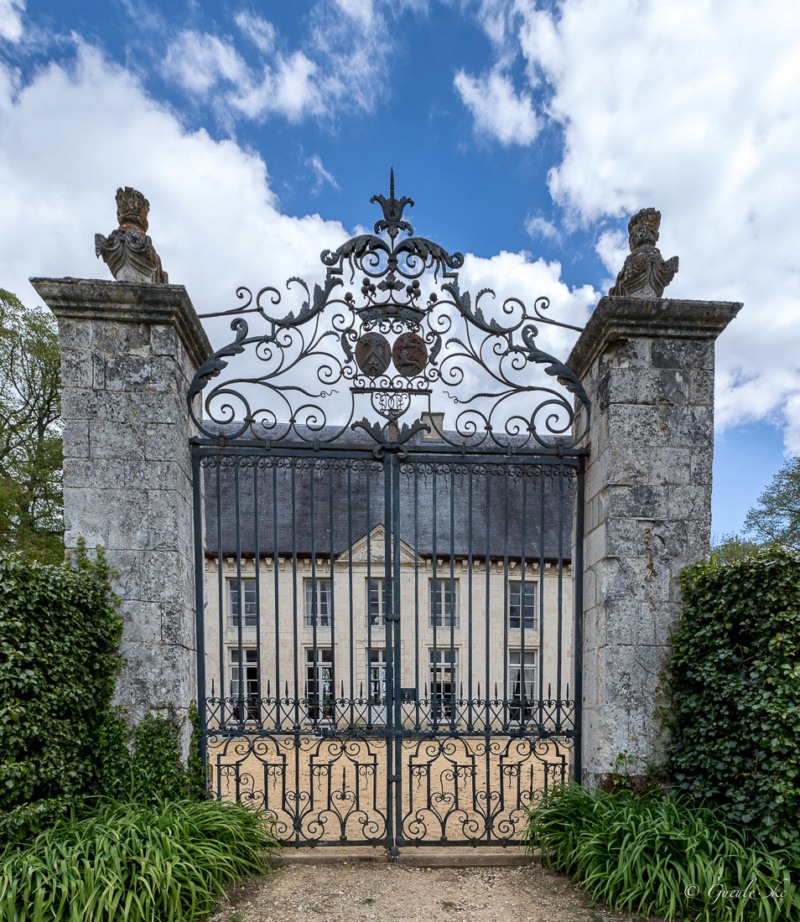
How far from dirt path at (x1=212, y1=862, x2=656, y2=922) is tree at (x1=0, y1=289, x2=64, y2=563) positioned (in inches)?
332

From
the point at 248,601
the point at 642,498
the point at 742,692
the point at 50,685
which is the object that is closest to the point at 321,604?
the point at 248,601

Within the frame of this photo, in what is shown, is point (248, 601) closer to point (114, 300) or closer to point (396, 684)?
point (396, 684)

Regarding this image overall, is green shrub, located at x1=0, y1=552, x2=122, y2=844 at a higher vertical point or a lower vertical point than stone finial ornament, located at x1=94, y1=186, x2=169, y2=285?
lower

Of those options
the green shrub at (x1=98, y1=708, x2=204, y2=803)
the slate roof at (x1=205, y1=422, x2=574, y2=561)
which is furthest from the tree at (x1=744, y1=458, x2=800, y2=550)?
the green shrub at (x1=98, y1=708, x2=204, y2=803)

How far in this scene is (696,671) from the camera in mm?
3307

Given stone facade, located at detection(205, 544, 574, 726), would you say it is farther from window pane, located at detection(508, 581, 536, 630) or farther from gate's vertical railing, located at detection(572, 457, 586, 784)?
gate's vertical railing, located at detection(572, 457, 586, 784)

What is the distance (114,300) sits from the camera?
348cm

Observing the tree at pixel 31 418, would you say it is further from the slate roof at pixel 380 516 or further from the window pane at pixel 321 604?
the window pane at pixel 321 604

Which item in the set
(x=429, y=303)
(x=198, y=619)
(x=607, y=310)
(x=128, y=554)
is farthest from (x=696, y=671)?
(x=128, y=554)

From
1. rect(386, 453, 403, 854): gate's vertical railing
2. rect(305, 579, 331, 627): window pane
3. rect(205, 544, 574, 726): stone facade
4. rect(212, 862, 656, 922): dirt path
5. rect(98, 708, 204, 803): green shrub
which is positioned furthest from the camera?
rect(305, 579, 331, 627): window pane

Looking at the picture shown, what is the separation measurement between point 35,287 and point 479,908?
4.30m

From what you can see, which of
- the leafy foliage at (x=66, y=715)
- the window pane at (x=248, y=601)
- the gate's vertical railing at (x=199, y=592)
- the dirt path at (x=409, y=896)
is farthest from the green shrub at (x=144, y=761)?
the window pane at (x=248, y=601)

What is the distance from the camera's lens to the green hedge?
110 inches

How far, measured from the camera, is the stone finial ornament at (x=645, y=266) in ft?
12.1
